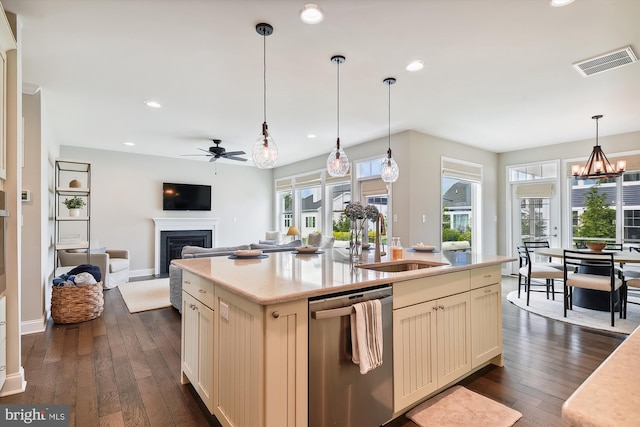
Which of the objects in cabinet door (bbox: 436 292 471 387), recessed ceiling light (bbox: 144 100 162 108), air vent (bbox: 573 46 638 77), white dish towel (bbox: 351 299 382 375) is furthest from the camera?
recessed ceiling light (bbox: 144 100 162 108)

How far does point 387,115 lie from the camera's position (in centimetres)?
452

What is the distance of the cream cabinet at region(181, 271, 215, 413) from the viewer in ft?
6.35

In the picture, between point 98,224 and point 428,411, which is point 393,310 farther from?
point 98,224

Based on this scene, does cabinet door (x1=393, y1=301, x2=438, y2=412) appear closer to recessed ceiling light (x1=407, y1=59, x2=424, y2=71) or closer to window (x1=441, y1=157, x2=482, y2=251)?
recessed ceiling light (x1=407, y1=59, x2=424, y2=71)

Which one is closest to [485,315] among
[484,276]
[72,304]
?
[484,276]

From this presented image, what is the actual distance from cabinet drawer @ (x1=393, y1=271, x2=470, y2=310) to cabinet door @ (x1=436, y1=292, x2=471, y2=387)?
6 centimetres

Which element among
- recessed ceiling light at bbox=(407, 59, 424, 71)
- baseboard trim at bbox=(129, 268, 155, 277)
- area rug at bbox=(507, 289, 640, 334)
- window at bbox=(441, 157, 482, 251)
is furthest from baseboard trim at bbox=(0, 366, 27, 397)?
window at bbox=(441, 157, 482, 251)

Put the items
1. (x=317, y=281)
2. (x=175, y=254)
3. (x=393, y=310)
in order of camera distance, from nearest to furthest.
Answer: (x=317, y=281) → (x=393, y=310) → (x=175, y=254)

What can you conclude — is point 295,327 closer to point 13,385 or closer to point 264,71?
point 13,385

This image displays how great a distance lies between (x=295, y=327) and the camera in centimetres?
152

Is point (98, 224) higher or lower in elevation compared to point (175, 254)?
higher

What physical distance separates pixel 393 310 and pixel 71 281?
412cm

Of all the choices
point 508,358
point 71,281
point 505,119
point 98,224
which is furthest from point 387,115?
point 98,224

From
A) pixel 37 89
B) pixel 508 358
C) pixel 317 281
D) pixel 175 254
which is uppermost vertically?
pixel 37 89
